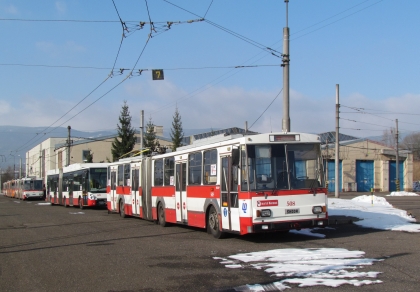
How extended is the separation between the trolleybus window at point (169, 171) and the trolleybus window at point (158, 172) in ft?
2.10

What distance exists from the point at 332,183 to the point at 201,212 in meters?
51.8

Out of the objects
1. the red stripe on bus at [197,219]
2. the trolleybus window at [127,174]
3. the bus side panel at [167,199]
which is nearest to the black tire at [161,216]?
the bus side panel at [167,199]

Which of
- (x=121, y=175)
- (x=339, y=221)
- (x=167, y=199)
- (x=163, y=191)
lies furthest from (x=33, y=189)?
(x=339, y=221)

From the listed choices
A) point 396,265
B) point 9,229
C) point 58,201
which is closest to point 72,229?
point 9,229

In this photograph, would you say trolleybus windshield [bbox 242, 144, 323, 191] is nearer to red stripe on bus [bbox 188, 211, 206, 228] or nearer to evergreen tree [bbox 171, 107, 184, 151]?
red stripe on bus [bbox 188, 211, 206, 228]

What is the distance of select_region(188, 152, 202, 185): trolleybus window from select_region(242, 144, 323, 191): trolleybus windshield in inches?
124

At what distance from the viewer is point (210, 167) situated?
49.9ft

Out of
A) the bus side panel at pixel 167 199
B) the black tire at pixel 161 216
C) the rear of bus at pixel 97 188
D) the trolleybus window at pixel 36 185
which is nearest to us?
the bus side panel at pixel 167 199

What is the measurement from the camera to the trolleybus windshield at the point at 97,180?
1356 inches

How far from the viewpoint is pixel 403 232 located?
48.1 feet

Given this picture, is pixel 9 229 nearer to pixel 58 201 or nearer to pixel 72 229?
pixel 72 229

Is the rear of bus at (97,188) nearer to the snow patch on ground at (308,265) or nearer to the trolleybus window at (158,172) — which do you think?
the trolleybus window at (158,172)

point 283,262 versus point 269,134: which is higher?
point 269,134

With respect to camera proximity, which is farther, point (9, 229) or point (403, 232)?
point (9, 229)
